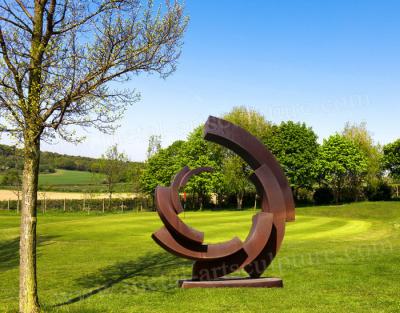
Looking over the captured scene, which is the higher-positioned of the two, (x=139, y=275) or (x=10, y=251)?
(x=10, y=251)

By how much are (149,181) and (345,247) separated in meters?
44.4

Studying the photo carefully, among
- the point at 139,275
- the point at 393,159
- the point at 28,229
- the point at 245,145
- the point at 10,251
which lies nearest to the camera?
the point at 28,229

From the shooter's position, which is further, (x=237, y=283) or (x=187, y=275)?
(x=187, y=275)

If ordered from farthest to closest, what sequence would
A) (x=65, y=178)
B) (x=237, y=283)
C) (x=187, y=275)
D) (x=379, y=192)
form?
1. (x=65, y=178)
2. (x=379, y=192)
3. (x=187, y=275)
4. (x=237, y=283)

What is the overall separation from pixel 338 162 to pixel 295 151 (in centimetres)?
640

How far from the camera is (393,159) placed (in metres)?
64.1

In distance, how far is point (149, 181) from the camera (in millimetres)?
63625

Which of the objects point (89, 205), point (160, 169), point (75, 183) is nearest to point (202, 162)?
point (160, 169)

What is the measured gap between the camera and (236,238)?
13.4 meters

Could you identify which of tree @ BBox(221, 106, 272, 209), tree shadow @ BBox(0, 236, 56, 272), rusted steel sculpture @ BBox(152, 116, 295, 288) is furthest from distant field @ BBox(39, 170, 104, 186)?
rusted steel sculpture @ BBox(152, 116, 295, 288)

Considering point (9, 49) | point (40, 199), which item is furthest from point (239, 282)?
point (40, 199)

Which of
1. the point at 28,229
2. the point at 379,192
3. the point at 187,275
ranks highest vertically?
the point at 379,192

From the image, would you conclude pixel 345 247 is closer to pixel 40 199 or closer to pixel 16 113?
pixel 16 113

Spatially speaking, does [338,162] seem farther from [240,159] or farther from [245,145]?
[245,145]
